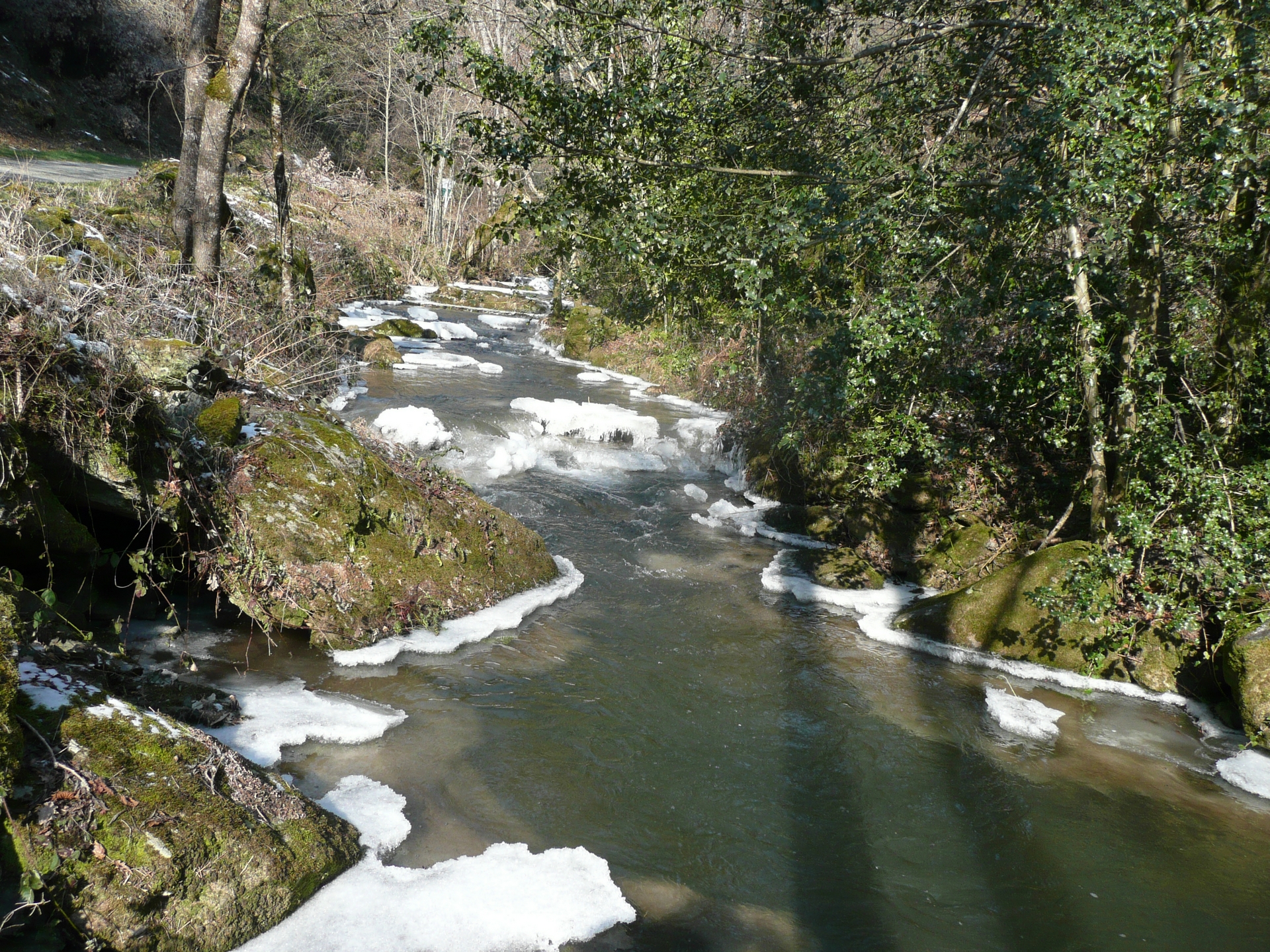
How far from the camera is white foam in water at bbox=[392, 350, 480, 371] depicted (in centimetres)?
1636

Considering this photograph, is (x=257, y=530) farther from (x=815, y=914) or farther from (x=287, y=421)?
(x=815, y=914)

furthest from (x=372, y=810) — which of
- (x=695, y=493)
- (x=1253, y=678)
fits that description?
(x=695, y=493)

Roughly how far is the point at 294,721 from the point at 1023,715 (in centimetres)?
517

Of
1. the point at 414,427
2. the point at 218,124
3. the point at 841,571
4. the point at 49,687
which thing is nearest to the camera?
the point at 49,687

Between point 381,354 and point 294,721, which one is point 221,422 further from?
point 381,354

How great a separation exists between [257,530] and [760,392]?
8.88 m

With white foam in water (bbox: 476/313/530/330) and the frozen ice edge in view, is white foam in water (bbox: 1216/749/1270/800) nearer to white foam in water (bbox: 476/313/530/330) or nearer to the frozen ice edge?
the frozen ice edge

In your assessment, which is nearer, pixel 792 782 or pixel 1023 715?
pixel 792 782

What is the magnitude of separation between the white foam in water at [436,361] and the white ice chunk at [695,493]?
7458 mm

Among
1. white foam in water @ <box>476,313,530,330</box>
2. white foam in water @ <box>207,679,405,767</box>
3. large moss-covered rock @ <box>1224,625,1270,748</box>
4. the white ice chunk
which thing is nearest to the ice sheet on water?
white foam in water @ <box>207,679,405,767</box>

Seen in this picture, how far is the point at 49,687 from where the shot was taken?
3260 mm

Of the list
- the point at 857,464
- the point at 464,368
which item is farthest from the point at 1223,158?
the point at 464,368

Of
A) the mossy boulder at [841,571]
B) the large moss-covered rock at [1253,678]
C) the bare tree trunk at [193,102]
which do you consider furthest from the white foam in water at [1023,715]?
the bare tree trunk at [193,102]

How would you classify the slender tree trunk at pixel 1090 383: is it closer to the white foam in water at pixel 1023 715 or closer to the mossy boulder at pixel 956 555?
the mossy boulder at pixel 956 555
